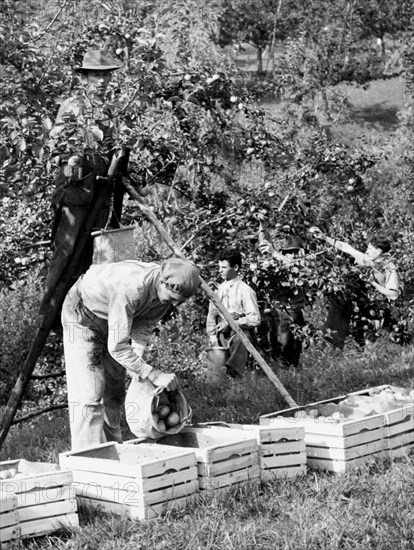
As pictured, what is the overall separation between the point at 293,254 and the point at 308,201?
25.3 inches

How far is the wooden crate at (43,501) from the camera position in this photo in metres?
4.63

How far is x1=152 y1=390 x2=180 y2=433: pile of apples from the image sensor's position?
18.4ft

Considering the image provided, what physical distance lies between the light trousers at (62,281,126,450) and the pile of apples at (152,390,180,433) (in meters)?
0.57

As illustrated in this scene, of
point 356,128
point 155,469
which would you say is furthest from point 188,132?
point 356,128

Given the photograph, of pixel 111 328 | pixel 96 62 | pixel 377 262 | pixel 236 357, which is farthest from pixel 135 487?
pixel 377 262

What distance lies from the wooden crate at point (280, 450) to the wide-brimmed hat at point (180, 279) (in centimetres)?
93

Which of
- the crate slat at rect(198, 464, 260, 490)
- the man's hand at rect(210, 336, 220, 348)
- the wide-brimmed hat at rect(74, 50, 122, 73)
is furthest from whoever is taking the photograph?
the man's hand at rect(210, 336, 220, 348)

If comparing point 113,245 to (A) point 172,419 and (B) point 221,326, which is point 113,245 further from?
(B) point 221,326

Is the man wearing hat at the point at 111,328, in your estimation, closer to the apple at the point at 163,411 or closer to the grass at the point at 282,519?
the apple at the point at 163,411

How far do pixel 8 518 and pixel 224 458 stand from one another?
51.5 inches

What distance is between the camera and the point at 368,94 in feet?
139

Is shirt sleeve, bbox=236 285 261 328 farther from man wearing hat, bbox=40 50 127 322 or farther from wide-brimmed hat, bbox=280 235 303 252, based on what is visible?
man wearing hat, bbox=40 50 127 322

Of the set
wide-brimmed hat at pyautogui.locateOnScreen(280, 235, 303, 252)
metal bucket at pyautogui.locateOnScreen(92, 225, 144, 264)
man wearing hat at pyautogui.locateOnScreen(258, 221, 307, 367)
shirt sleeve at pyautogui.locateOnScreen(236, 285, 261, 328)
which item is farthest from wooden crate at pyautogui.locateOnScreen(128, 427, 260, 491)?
wide-brimmed hat at pyautogui.locateOnScreen(280, 235, 303, 252)

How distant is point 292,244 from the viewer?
10062 mm
